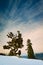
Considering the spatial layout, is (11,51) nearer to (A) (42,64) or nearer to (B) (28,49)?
(B) (28,49)

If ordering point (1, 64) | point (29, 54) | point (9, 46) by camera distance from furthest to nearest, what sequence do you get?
point (29, 54) < point (9, 46) < point (1, 64)

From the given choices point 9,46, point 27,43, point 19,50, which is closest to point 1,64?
point 19,50

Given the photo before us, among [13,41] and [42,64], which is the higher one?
[13,41]

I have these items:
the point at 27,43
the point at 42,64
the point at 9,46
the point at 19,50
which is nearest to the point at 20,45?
the point at 19,50

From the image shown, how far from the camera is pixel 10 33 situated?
34.5 metres

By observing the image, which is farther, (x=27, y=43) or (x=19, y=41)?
(x=27, y=43)

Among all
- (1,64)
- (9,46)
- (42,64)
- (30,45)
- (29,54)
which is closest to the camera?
(1,64)

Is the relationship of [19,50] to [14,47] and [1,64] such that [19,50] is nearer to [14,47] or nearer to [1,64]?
[14,47]

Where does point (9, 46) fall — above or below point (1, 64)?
above

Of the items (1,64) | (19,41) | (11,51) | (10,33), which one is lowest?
(1,64)

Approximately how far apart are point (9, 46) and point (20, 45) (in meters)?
3.25

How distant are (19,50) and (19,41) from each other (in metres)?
2.07

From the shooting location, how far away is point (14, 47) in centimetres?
3272

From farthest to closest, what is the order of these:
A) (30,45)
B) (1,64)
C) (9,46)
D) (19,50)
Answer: (30,45) → (9,46) → (19,50) → (1,64)
